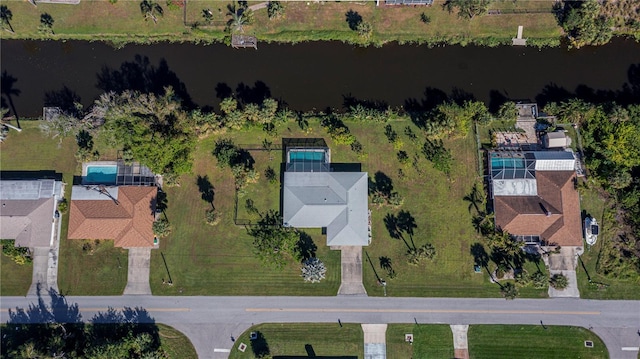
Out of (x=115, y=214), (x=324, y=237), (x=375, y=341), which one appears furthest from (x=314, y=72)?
(x=375, y=341)

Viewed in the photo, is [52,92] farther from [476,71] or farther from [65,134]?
[476,71]

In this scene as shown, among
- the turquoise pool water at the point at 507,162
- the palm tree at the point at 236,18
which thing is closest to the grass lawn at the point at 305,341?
the turquoise pool water at the point at 507,162

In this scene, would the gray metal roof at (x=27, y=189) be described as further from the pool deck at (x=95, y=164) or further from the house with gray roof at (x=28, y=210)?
the pool deck at (x=95, y=164)

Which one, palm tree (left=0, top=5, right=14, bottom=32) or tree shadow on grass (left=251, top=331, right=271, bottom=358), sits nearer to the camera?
tree shadow on grass (left=251, top=331, right=271, bottom=358)

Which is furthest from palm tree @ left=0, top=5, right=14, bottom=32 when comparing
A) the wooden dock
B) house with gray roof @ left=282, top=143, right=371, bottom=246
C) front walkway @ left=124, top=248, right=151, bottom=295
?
house with gray roof @ left=282, top=143, right=371, bottom=246

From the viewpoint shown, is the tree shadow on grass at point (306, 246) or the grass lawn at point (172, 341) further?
the tree shadow on grass at point (306, 246)

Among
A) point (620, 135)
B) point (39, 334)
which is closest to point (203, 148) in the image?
point (39, 334)

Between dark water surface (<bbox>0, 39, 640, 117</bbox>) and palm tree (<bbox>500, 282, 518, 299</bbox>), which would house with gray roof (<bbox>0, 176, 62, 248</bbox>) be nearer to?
dark water surface (<bbox>0, 39, 640, 117</bbox>)
